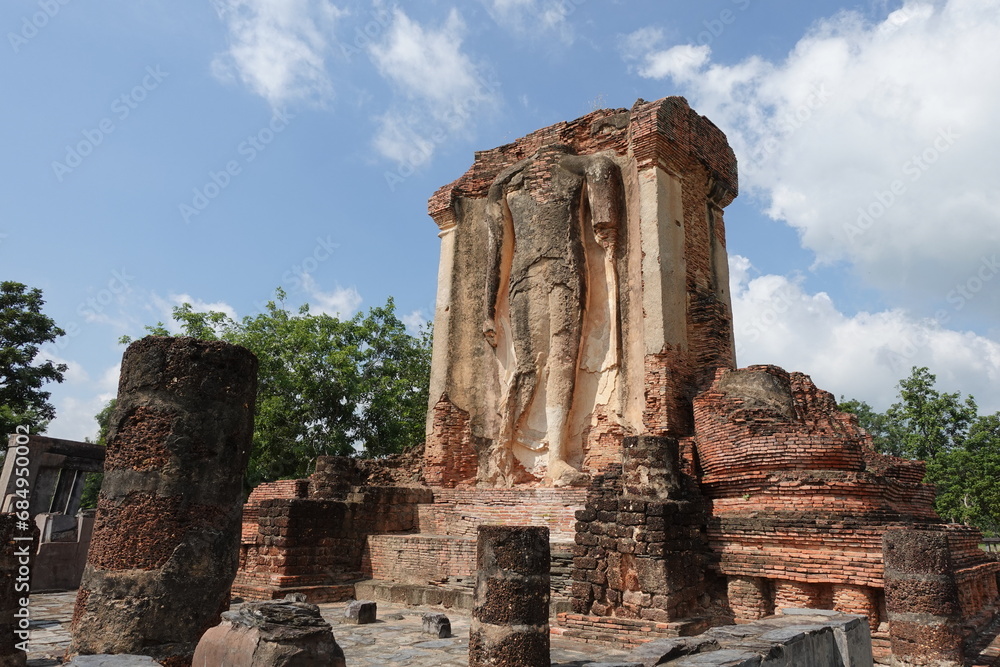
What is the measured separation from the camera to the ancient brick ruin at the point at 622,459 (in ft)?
25.0

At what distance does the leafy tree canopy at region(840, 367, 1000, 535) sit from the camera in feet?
81.4

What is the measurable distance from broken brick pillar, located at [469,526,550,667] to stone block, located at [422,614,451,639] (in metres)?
1.75

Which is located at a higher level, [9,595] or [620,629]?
[9,595]

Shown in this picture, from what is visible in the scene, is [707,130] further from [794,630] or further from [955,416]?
[955,416]

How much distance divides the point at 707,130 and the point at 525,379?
238 inches

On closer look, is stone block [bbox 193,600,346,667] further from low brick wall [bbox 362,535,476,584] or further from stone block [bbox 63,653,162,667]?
low brick wall [bbox 362,535,476,584]

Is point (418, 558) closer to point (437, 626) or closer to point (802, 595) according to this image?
point (437, 626)

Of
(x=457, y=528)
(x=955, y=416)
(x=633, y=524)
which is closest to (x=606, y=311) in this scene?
(x=457, y=528)

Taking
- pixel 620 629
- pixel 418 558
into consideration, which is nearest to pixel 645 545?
pixel 620 629

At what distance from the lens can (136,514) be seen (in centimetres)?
525

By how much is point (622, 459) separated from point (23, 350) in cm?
1904

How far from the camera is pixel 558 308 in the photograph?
13641 mm

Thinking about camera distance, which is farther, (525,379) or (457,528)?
(525,379)

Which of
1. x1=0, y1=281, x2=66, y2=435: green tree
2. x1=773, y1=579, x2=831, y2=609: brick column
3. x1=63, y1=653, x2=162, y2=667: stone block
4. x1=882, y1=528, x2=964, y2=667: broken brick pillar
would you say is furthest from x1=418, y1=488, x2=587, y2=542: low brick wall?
x1=0, y1=281, x2=66, y2=435: green tree
